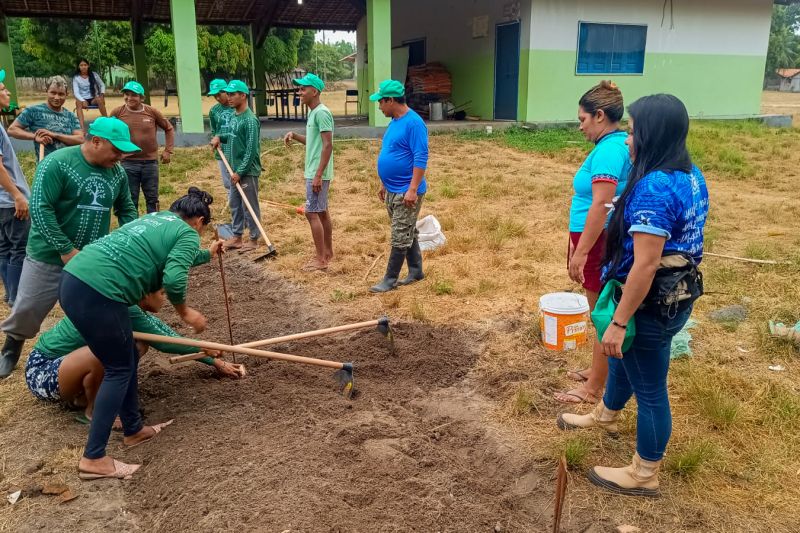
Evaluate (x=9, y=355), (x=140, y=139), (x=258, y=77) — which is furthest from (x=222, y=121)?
(x=258, y=77)

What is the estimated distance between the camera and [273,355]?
11.5ft

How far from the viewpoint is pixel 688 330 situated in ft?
14.9

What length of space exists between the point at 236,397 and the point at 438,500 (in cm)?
158

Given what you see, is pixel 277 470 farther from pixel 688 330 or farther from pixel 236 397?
pixel 688 330

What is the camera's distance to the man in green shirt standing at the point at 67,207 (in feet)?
11.3

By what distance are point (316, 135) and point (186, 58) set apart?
26.5 ft

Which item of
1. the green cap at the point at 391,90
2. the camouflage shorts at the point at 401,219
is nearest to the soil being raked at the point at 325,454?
the camouflage shorts at the point at 401,219

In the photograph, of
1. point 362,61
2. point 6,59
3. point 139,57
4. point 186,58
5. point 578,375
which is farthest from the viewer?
point 362,61

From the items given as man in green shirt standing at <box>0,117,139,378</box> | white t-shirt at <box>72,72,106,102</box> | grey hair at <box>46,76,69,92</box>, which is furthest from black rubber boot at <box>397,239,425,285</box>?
white t-shirt at <box>72,72,106,102</box>

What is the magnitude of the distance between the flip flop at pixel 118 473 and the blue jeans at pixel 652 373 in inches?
95.0

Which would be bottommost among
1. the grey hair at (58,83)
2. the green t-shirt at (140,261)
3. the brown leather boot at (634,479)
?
the brown leather boot at (634,479)

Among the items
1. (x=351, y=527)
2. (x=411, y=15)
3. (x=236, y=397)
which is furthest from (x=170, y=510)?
(x=411, y=15)

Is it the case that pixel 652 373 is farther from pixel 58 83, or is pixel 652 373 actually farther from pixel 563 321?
pixel 58 83

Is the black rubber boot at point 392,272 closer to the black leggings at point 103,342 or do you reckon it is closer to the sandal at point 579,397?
the sandal at point 579,397
